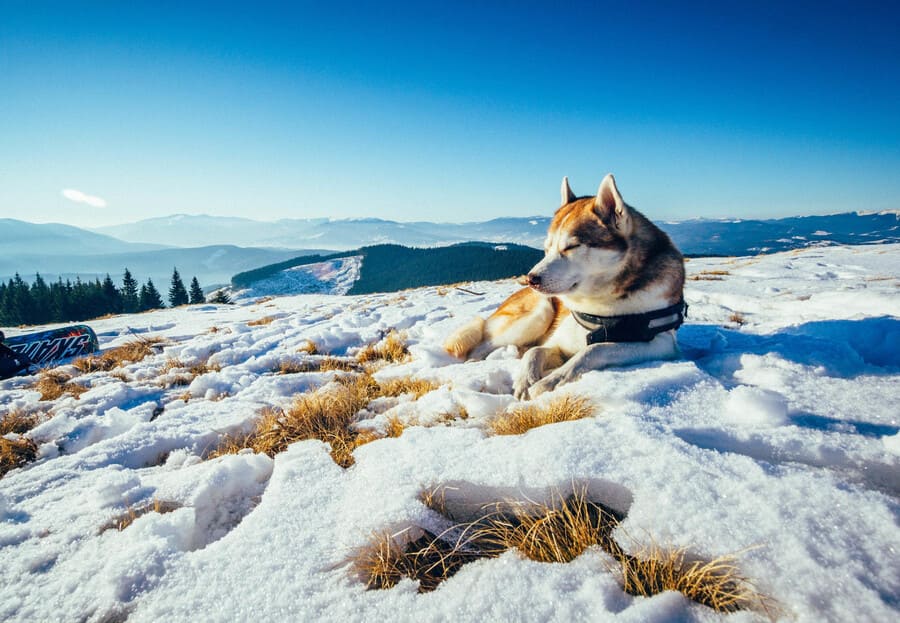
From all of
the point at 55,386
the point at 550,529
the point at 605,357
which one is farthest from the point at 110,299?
the point at 550,529

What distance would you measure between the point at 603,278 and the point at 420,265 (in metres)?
145

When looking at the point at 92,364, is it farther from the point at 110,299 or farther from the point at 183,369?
the point at 110,299

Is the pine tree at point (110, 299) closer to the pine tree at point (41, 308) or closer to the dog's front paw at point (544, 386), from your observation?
the pine tree at point (41, 308)

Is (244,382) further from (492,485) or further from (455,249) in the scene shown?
(455,249)

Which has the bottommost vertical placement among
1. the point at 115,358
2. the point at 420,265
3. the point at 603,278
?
the point at 420,265

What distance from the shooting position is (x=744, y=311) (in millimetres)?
5816

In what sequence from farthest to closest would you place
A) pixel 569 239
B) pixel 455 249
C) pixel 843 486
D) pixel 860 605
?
pixel 455 249 → pixel 569 239 → pixel 843 486 → pixel 860 605

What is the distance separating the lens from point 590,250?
11.3 ft

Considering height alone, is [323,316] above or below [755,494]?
below

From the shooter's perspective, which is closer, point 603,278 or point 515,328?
point 603,278

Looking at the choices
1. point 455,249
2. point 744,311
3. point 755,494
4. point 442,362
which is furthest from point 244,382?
point 455,249

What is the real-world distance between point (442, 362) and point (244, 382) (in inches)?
93.4

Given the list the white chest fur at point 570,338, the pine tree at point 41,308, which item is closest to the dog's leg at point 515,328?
the white chest fur at point 570,338

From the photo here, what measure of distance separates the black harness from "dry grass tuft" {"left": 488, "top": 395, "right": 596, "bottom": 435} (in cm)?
110
